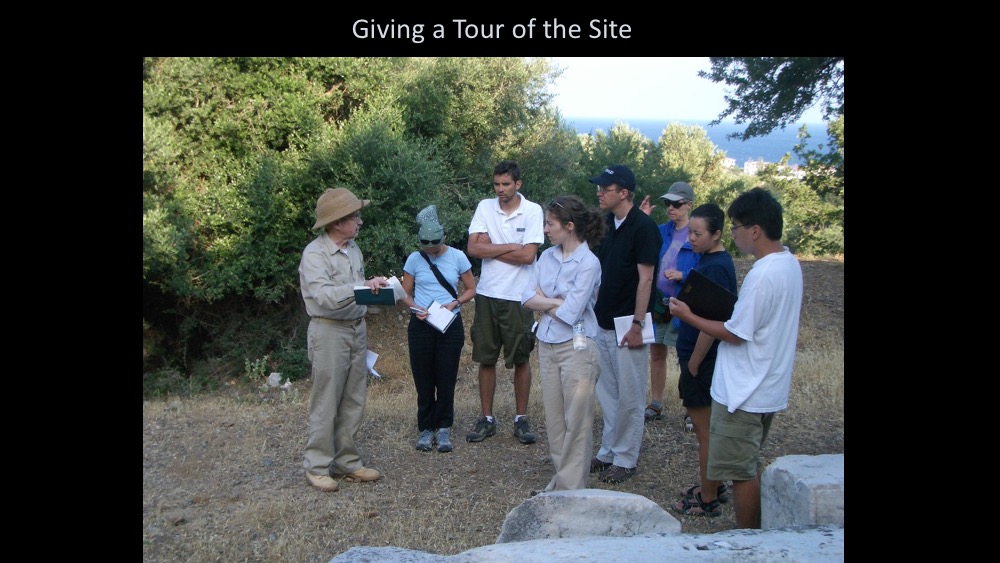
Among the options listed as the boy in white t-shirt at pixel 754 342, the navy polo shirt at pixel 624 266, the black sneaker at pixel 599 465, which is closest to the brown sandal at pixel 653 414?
the black sneaker at pixel 599 465

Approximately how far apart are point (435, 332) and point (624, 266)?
1.72m

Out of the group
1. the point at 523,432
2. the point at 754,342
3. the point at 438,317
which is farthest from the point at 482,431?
the point at 754,342

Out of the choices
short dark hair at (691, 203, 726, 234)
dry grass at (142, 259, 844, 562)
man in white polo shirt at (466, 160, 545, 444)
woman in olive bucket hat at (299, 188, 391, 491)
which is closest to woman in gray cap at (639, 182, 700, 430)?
dry grass at (142, 259, 844, 562)

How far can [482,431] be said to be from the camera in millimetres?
6844

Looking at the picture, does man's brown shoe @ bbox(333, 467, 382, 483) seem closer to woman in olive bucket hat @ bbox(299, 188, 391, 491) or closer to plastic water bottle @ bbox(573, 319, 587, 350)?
woman in olive bucket hat @ bbox(299, 188, 391, 491)

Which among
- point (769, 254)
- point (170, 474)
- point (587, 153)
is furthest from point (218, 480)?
point (587, 153)

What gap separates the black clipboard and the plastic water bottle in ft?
2.51

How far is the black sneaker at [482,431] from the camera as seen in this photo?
680 cm

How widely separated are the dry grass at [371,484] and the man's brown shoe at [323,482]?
0.16 ft

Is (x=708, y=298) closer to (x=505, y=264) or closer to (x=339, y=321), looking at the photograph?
(x=505, y=264)

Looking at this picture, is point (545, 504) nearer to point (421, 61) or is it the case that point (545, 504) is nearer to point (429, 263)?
point (429, 263)

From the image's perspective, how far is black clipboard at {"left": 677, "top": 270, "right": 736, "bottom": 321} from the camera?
4574 millimetres

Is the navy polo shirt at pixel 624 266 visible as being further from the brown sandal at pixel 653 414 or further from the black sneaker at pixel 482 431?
the brown sandal at pixel 653 414

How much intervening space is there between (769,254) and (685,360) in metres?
1.24
